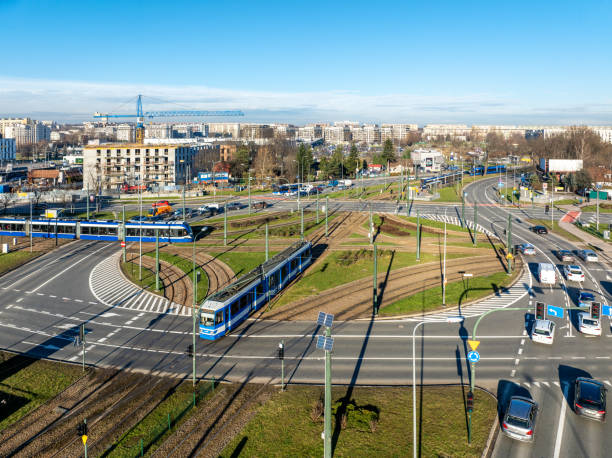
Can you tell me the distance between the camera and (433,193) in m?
97.5

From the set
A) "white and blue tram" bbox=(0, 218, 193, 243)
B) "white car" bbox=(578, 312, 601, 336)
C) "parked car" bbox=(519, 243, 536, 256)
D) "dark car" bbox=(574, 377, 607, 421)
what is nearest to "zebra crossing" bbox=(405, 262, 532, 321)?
"white car" bbox=(578, 312, 601, 336)

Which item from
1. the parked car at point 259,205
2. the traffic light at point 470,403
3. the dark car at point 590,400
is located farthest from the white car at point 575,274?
the parked car at point 259,205

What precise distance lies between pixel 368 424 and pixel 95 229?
52101 millimetres

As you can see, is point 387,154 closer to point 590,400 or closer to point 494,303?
point 494,303

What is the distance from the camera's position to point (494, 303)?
3934 cm

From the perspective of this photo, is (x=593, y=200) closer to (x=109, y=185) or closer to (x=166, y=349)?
(x=166, y=349)

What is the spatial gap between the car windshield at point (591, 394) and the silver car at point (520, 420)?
8.22ft

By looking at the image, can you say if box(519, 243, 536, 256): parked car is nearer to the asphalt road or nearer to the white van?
the white van

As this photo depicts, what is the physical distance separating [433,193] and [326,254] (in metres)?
49.7

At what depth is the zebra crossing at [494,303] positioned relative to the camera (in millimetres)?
37094

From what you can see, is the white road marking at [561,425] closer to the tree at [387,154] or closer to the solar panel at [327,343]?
the solar panel at [327,343]

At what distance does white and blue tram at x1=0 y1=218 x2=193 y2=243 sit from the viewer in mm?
61062

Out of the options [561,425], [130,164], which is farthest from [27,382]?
[130,164]

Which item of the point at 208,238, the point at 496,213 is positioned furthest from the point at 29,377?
the point at 496,213
